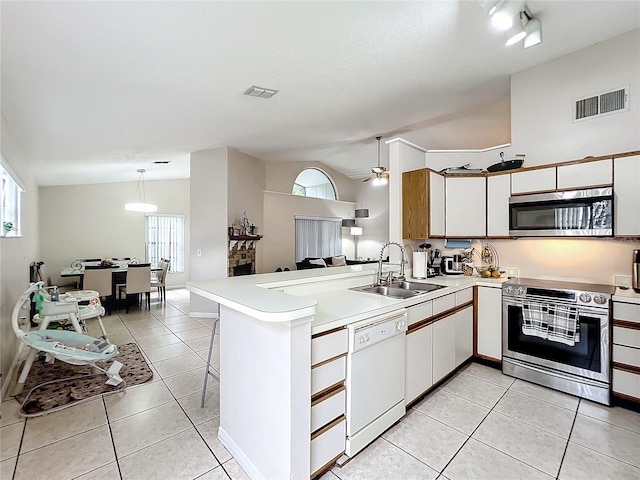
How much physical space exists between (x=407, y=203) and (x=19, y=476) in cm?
366

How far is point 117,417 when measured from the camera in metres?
2.28

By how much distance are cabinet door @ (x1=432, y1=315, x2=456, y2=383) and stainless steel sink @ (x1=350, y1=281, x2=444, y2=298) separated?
303 mm

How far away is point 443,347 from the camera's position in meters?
2.62

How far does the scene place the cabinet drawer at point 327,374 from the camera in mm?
1564

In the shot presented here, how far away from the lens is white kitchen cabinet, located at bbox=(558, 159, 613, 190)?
2.50 m

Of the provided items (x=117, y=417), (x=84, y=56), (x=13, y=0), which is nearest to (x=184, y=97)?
(x=84, y=56)

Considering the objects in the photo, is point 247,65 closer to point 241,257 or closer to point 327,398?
point 327,398

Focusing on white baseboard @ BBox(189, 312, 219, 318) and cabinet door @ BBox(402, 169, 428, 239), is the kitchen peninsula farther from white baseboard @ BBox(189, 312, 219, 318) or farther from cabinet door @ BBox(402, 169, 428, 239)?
white baseboard @ BBox(189, 312, 219, 318)

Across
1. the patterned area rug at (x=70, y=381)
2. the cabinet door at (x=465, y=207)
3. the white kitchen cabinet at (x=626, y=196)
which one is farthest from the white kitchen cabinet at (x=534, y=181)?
the patterned area rug at (x=70, y=381)

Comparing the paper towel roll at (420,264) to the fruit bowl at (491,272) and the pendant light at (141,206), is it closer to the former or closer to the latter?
the fruit bowl at (491,272)

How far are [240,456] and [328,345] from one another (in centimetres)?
90

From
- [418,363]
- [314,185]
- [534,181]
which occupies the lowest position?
[418,363]

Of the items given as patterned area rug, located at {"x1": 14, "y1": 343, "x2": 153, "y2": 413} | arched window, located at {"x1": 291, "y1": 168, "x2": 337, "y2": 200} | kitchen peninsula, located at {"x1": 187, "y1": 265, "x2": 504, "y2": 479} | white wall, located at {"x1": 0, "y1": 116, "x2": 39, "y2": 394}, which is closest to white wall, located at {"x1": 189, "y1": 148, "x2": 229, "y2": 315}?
patterned area rug, located at {"x1": 14, "y1": 343, "x2": 153, "y2": 413}

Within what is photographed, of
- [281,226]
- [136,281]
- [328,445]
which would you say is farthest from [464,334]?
[136,281]
